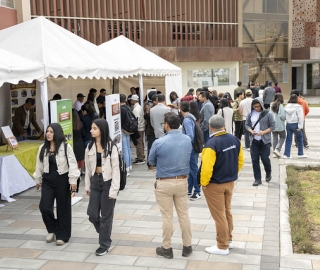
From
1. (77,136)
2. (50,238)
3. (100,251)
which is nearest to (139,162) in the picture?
(77,136)

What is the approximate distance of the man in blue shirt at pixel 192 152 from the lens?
7.68m

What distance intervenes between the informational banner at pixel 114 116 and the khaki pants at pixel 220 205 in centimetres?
394

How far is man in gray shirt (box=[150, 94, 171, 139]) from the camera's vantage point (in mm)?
10383

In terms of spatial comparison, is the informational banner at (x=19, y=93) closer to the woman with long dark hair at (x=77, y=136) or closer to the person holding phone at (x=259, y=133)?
the woman with long dark hair at (x=77, y=136)

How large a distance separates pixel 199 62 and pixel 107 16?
654cm

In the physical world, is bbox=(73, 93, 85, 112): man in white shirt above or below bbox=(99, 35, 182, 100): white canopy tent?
below

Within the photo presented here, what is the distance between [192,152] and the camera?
26.9 feet

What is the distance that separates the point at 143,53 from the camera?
1393 cm

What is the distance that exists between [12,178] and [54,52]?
2.44m

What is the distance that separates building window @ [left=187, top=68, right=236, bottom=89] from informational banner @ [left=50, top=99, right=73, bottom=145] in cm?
1998

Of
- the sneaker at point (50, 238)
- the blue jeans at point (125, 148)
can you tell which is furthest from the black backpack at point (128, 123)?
the sneaker at point (50, 238)

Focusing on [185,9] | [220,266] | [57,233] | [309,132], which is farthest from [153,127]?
[185,9]

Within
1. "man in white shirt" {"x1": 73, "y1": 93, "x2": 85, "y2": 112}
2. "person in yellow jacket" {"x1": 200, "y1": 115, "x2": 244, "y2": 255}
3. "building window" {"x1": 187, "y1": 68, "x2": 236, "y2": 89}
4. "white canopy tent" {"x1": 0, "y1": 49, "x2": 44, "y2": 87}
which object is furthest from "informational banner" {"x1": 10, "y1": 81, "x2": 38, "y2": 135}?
"building window" {"x1": 187, "y1": 68, "x2": 236, "y2": 89}

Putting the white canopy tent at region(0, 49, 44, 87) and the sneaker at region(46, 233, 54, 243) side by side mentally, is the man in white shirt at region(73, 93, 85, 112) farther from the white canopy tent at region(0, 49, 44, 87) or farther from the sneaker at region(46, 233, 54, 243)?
the sneaker at region(46, 233, 54, 243)
